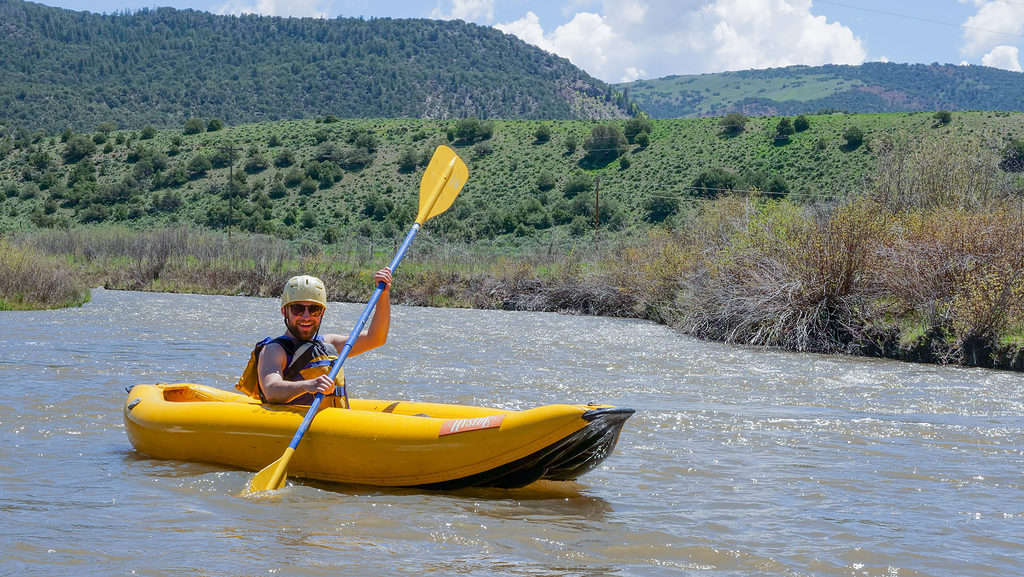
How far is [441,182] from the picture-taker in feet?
31.2

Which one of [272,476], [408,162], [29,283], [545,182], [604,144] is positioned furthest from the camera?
[408,162]

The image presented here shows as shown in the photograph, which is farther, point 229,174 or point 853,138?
point 229,174

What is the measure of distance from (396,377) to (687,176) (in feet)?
134

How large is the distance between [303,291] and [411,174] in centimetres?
5097

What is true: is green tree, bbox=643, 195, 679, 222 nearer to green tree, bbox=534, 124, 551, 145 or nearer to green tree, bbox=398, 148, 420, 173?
green tree, bbox=534, 124, 551, 145

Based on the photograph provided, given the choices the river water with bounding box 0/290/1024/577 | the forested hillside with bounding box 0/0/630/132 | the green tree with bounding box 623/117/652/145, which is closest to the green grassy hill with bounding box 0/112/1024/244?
the green tree with bounding box 623/117/652/145

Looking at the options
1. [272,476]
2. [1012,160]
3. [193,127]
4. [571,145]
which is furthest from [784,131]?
[272,476]

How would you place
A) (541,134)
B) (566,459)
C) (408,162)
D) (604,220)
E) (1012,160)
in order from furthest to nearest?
(541,134) < (408,162) < (604,220) < (1012,160) < (566,459)

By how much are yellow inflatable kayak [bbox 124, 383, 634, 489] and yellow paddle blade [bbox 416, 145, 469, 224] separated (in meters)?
3.00

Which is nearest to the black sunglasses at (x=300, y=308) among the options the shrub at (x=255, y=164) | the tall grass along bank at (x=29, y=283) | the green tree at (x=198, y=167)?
the tall grass along bank at (x=29, y=283)

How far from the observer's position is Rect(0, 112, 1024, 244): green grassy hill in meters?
48.3

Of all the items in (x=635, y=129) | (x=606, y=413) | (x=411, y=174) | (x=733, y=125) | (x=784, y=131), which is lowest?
(x=606, y=413)

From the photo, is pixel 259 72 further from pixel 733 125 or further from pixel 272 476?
pixel 272 476

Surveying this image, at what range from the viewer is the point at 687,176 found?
51.0 metres
